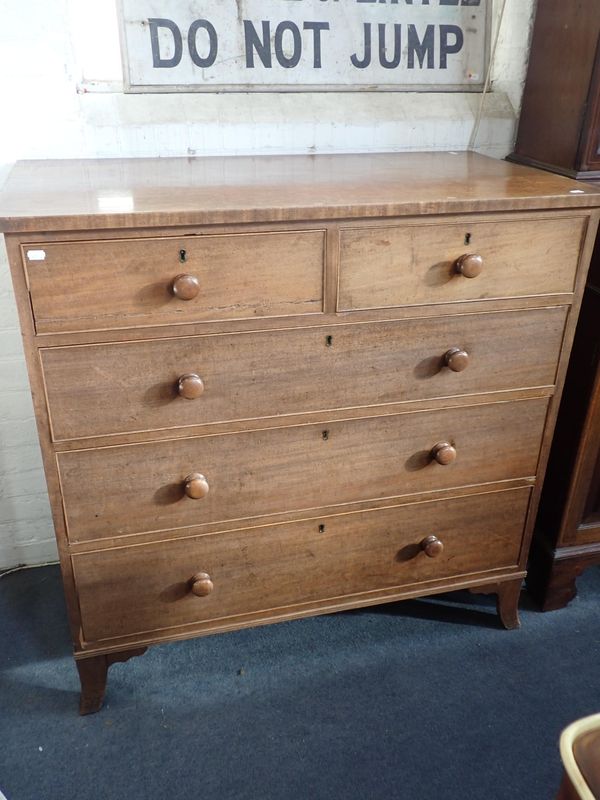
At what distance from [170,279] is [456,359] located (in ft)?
2.12

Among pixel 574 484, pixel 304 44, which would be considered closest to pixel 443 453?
pixel 574 484

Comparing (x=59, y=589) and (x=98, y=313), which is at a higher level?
(x=98, y=313)

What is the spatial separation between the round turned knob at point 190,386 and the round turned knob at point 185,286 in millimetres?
172

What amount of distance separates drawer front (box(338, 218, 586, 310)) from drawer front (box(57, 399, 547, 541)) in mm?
290

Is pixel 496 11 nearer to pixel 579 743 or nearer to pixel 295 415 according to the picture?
pixel 295 415

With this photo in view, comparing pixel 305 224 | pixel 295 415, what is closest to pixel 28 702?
pixel 295 415

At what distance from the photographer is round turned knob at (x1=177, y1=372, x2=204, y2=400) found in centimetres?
143

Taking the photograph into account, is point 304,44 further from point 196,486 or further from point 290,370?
point 196,486

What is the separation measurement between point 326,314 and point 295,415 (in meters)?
0.24

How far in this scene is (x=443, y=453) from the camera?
1.67m

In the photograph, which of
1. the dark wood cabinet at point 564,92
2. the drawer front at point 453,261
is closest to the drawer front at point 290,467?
the drawer front at point 453,261

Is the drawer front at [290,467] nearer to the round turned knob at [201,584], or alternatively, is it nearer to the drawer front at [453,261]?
the round turned knob at [201,584]

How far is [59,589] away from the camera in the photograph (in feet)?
7.07

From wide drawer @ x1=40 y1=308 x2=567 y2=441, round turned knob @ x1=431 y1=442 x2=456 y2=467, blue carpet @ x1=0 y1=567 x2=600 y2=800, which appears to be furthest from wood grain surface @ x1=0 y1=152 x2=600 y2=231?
blue carpet @ x1=0 y1=567 x2=600 y2=800
